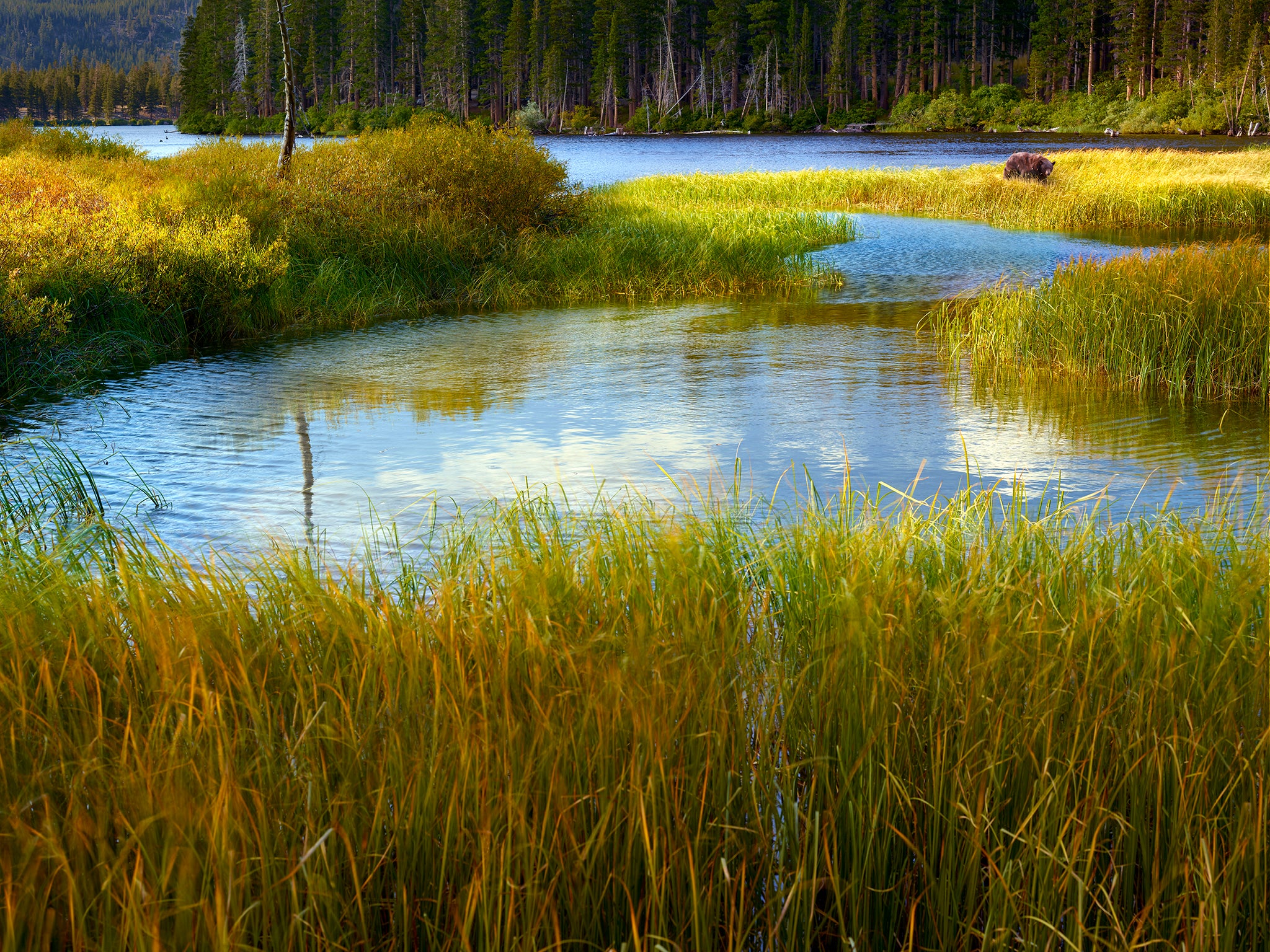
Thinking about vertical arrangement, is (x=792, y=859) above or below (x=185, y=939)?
below

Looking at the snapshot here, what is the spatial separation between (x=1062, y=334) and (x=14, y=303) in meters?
9.48

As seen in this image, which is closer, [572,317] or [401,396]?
[401,396]

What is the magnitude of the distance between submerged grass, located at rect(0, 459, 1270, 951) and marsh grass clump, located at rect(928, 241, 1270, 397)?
659cm

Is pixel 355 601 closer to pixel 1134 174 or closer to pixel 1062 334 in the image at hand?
pixel 1062 334

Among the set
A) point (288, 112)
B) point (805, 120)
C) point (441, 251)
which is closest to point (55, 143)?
point (288, 112)

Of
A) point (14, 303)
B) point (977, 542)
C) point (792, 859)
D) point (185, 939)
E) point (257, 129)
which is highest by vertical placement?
point (257, 129)

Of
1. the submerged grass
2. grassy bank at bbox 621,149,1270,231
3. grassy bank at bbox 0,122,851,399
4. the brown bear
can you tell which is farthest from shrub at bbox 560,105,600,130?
the submerged grass

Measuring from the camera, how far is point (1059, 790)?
2648 mm

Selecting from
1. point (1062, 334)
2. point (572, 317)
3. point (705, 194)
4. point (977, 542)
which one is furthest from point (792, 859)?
point (705, 194)

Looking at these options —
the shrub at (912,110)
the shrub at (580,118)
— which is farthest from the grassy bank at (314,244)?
the shrub at (580,118)

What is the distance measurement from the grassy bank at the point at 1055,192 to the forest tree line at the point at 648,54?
188 ft

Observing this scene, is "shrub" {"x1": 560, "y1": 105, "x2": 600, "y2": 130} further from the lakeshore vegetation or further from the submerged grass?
the submerged grass

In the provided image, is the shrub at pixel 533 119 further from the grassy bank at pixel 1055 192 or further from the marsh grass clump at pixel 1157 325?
the marsh grass clump at pixel 1157 325

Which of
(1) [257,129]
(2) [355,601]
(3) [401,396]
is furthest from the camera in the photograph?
(1) [257,129]
